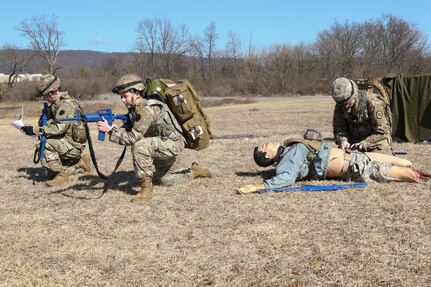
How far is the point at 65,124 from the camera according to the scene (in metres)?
6.97

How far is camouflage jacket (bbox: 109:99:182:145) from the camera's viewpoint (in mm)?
5516

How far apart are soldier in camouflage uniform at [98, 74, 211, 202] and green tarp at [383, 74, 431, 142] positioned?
6.04 m

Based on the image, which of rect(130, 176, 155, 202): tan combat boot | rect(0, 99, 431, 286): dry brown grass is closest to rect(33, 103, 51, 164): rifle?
rect(0, 99, 431, 286): dry brown grass

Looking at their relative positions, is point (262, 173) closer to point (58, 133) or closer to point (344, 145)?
point (344, 145)

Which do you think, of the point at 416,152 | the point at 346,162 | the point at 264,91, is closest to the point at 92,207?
the point at 346,162

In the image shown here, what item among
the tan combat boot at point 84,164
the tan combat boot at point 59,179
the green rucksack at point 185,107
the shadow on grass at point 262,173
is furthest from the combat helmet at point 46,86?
the shadow on grass at point 262,173

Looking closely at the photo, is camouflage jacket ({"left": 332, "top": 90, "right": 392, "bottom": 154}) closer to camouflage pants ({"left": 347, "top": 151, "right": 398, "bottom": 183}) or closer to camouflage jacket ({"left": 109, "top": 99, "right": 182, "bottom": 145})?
camouflage pants ({"left": 347, "top": 151, "right": 398, "bottom": 183})

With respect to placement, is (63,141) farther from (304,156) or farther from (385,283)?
(385,283)

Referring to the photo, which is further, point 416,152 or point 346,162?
point 416,152

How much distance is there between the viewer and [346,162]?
610 cm

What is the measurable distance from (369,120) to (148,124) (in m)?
3.29

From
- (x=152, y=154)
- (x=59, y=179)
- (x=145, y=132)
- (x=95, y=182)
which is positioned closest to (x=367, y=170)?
(x=152, y=154)

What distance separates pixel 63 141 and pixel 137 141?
1928 mm

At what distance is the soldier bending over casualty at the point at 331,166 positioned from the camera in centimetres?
589
